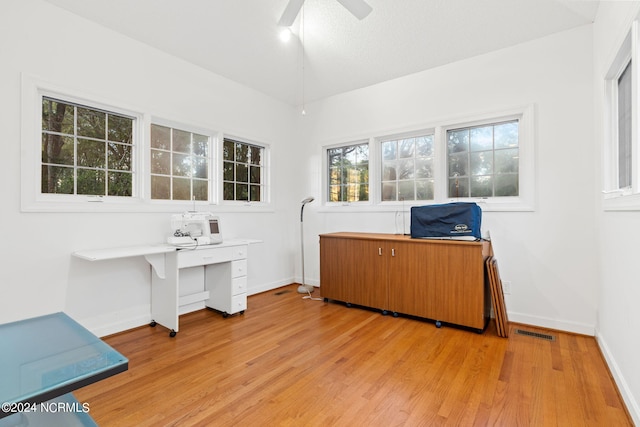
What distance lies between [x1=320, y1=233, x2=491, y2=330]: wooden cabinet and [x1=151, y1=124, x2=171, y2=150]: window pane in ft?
7.20

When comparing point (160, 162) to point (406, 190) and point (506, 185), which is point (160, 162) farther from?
point (506, 185)

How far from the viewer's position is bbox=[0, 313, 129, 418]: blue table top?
986 mm

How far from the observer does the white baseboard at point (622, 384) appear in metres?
1.68

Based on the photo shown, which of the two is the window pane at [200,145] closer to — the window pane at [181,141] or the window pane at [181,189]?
the window pane at [181,141]

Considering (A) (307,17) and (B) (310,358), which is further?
(A) (307,17)

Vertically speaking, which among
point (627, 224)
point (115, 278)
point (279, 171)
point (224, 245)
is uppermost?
point (279, 171)

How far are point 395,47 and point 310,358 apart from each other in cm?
326

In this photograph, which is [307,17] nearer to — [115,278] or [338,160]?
[338,160]

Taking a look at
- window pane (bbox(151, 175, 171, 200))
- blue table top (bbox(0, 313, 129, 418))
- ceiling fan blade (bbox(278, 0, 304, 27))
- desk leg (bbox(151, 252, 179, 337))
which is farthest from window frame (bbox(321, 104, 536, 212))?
blue table top (bbox(0, 313, 129, 418))

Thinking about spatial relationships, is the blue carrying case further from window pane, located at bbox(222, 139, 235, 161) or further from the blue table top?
the blue table top

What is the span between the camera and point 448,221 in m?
3.11

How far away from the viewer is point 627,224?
187 cm

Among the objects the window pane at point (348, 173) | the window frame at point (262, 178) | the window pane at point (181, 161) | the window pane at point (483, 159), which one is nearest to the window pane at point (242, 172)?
the window frame at point (262, 178)

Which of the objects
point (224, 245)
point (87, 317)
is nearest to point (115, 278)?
point (87, 317)
